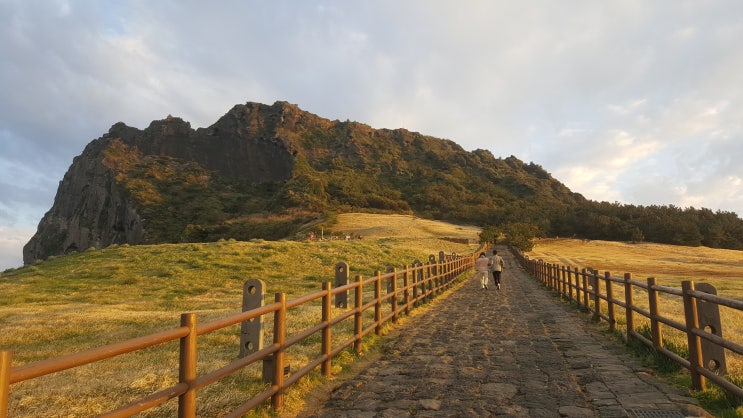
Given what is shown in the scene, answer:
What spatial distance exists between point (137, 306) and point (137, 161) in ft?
500

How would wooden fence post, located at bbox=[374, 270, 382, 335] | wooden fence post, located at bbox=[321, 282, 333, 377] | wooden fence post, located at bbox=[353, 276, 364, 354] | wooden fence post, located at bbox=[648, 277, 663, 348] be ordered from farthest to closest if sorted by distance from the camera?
wooden fence post, located at bbox=[374, 270, 382, 335]
wooden fence post, located at bbox=[353, 276, 364, 354]
wooden fence post, located at bbox=[648, 277, 663, 348]
wooden fence post, located at bbox=[321, 282, 333, 377]

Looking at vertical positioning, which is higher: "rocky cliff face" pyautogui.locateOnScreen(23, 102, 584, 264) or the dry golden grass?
"rocky cliff face" pyautogui.locateOnScreen(23, 102, 584, 264)

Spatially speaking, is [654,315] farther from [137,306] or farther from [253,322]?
[137,306]

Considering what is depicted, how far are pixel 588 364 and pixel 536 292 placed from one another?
13.3 m

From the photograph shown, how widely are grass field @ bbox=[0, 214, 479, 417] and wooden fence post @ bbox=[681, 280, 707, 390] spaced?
450 cm

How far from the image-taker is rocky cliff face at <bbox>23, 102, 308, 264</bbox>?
128 metres

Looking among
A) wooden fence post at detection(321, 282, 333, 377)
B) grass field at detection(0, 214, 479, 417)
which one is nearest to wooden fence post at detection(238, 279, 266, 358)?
grass field at detection(0, 214, 479, 417)

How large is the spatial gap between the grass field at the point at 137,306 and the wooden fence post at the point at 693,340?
14.8 ft

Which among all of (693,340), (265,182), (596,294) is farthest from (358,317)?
(265,182)

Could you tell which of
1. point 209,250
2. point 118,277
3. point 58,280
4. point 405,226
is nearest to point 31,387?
point 118,277

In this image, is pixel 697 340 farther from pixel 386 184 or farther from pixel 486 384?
pixel 386 184

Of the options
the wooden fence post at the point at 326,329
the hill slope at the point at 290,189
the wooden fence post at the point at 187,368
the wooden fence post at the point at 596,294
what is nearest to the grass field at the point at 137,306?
the wooden fence post at the point at 326,329

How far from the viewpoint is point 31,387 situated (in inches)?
235

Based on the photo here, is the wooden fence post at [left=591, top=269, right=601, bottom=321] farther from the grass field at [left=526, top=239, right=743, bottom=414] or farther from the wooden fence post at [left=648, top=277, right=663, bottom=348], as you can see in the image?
the wooden fence post at [left=648, top=277, right=663, bottom=348]
